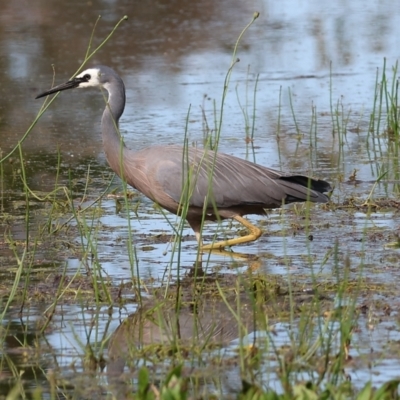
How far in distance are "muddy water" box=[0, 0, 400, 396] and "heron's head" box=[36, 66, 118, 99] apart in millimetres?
685

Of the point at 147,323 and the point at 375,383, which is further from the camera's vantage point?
the point at 147,323

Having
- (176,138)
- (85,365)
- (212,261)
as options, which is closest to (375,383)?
(85,365)

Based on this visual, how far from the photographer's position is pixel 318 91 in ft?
42.2

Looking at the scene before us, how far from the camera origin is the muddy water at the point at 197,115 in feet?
23.1

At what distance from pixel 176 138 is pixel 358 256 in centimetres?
421

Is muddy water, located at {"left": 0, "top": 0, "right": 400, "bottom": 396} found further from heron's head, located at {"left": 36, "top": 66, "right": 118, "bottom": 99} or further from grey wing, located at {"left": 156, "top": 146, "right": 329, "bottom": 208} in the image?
heron's head, located at {"left": 36, "top": 66, "right": 118, "bottom": 99}

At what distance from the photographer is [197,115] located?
39.1 ft

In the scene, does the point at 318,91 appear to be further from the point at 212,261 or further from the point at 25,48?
the point at 212,261

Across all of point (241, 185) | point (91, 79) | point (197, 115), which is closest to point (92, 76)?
point (91, 79)

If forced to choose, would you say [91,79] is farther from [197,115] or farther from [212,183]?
[197,115]

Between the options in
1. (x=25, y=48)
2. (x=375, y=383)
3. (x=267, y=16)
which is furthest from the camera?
(x=267, y=16)

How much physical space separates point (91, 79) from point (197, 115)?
3.76 m

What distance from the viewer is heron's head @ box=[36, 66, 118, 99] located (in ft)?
26.6

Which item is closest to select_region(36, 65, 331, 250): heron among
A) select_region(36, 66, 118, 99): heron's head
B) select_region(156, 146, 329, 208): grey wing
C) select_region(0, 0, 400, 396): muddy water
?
select_region(156, 146, 329, 208): grey wing
